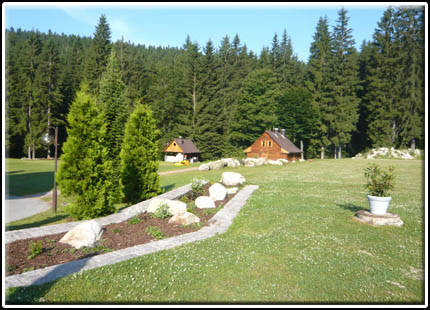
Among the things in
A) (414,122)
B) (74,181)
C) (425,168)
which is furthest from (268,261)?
(414,122)

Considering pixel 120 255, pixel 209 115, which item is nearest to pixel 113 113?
pixel 120 255

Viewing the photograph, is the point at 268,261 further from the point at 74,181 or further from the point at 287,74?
the point at 287,74

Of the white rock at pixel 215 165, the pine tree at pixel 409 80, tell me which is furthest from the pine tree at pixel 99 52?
the pine tree at pixel 409 80

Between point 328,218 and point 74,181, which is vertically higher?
point 74,181

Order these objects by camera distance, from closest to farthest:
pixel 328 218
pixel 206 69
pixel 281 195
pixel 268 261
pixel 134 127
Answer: pixel 268 261 < pixel 328 218 < pixel 134 127 < pixel 281 195 < pixel 206 69

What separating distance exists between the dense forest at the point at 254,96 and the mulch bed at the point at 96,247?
128 feet

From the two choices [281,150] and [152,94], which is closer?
[281,150]

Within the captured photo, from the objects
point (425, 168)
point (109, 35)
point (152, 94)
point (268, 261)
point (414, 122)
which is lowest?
point (268, 261)

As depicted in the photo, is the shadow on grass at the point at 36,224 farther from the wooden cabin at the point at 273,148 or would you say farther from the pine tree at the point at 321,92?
the pine tree at the point at 321,92

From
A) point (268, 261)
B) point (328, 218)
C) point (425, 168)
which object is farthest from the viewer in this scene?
point (328, 218)

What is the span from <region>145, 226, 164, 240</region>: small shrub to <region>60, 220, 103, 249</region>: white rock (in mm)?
1404

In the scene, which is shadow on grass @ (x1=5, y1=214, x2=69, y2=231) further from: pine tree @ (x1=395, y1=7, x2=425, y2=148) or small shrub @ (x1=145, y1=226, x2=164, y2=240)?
pine tree @ (x1=395, y1=7, x2=425, y2=148)

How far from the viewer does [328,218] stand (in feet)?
33.4

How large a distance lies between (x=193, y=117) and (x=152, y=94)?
10373 mm
